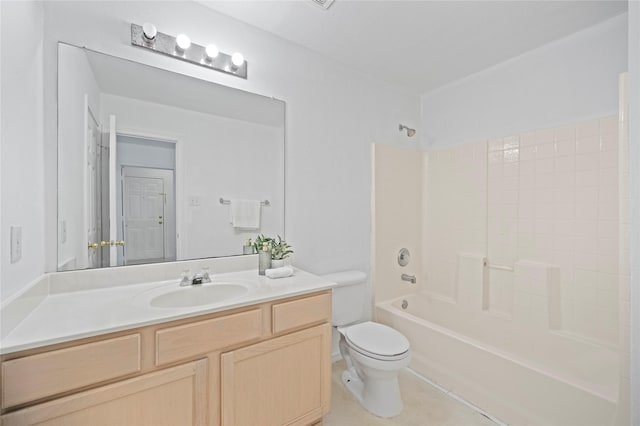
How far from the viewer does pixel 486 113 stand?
2.41m

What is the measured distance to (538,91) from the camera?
2.10 meters

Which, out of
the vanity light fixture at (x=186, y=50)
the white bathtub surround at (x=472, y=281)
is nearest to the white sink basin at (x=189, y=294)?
the vanity light fixture at (x=186, y=50)

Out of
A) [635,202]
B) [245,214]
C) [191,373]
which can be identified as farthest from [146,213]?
[635,202]

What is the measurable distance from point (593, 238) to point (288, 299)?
2022 mm

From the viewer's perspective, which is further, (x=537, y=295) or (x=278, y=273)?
(x=537, y=295)

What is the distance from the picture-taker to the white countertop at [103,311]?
89 cm

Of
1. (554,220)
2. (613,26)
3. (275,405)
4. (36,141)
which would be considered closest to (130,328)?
(275,405)

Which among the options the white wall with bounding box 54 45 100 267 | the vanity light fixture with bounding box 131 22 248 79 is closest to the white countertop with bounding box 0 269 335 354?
the white wall with bounding box 54 45 100 267

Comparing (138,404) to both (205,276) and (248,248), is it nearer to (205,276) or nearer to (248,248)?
(205,276)

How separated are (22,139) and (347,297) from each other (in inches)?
77.5

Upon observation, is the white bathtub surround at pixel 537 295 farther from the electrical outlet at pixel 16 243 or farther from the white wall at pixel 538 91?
the electrical outlet at pixel 16 243

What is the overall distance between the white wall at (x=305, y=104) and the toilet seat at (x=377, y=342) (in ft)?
1.64

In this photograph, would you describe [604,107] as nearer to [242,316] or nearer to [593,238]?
[593,238]

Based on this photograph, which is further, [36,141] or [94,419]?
[36,141]
